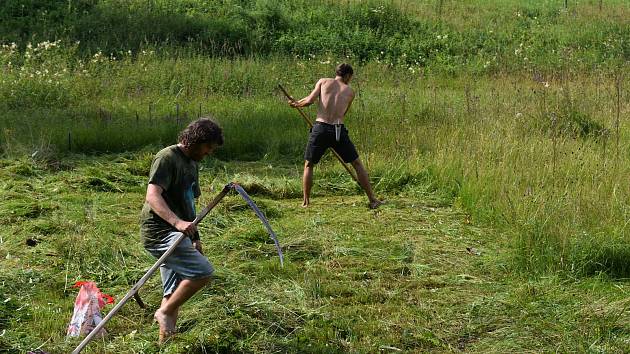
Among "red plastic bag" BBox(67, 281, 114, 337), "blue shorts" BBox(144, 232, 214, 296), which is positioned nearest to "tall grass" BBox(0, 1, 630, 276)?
"blue shorts" BBox(144, 232, 214, 296)

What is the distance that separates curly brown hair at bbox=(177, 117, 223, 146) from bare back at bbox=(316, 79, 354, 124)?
3.82 m

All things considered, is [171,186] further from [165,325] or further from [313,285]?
[313,285]

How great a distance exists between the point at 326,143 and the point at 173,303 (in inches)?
159

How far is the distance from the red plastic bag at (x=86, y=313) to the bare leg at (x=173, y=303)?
0.44 meters

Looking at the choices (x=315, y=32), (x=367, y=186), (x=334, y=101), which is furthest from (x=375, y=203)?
(x=315, y=32)

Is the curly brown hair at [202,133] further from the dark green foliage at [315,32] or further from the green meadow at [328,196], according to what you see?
the dark green foliage at [315,32]

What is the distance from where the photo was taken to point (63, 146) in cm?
980

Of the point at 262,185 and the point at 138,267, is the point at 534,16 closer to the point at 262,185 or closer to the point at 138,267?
the point at 262,185

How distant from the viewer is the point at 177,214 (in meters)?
4.68

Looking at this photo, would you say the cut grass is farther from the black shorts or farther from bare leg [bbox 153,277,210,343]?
the black shorts

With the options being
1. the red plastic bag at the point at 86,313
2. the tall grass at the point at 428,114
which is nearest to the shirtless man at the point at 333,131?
the tall grass at the point at 428,114

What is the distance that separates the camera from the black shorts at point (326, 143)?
835 cm

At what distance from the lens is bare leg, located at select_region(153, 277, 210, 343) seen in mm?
4520

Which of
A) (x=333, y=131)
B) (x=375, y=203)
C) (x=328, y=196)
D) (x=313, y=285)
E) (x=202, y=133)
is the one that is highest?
(x=202, y=133)
